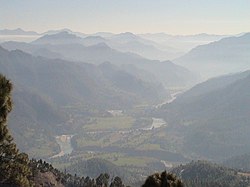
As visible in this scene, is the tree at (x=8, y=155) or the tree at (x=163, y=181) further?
the tree at (x=8, y=155)

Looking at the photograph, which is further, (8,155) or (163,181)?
Answer: (8,155)

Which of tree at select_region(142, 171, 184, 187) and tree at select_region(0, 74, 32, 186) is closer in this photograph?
tree at select_region(142, 171, 184, 187)

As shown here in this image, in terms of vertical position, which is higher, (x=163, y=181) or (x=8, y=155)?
(x=163, y=181)

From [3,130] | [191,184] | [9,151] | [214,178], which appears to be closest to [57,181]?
[9,151]
